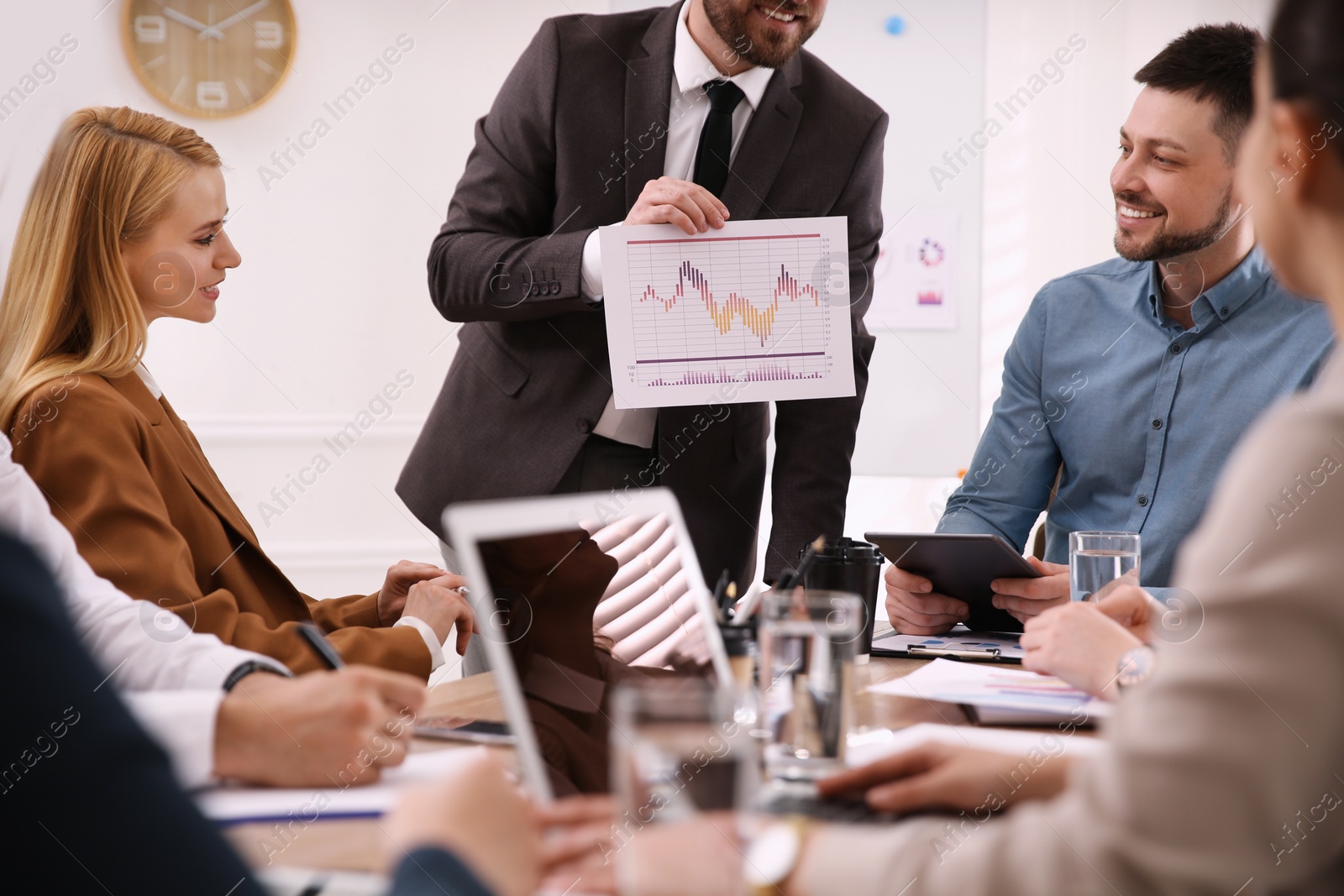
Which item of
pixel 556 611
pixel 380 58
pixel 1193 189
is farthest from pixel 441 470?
pixel 380 58

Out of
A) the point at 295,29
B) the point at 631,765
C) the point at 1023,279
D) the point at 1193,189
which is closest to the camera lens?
the point at 631,765

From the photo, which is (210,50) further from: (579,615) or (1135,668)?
(1135,668)

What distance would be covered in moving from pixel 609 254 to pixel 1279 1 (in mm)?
1223

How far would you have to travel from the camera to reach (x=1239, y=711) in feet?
1.95

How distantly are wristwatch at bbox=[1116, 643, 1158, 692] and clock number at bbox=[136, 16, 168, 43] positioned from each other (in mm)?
3774

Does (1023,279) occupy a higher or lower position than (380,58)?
lower

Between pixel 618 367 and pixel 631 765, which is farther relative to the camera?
pixel 618 367

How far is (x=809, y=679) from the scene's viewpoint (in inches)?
39.5

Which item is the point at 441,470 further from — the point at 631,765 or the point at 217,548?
the point at 631,765

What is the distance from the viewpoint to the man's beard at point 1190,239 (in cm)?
213

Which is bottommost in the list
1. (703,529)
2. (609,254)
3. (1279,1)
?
(703,529)

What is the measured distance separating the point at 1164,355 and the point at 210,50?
10.7 ft

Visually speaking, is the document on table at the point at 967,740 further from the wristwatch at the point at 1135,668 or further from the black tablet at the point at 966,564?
the black tablet at the point at 966,564

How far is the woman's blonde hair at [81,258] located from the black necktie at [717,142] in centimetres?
95
